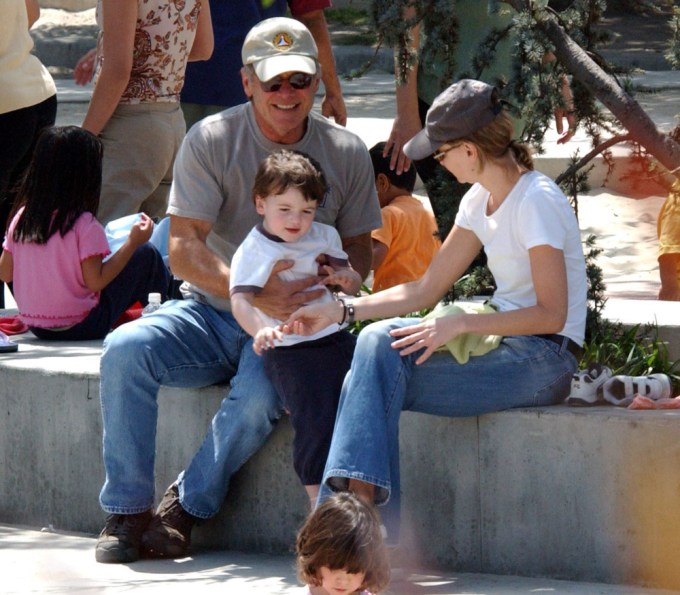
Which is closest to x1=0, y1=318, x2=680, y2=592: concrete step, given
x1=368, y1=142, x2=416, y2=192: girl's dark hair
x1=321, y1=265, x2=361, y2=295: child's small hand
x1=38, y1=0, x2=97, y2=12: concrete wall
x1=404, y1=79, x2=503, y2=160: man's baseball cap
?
x1=321, y1=265, x2=361, y2=295: child's small hand

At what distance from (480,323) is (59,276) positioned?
2049 millimetres

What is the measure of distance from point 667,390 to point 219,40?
3.08 meters

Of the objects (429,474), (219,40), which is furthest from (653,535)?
(219,40)

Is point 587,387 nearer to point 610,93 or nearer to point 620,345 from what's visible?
point 620,345

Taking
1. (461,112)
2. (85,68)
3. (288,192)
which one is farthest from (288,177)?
(85,68)

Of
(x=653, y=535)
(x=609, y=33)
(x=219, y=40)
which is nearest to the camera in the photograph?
(x=653, y=535)

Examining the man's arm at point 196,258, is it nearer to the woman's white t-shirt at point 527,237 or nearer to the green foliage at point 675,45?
the woman's white t-shirt at point 527,237

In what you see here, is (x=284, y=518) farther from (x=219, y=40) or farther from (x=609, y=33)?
(x=219, y=40)

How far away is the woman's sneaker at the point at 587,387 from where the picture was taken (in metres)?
4.52

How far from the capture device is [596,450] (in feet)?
14.4

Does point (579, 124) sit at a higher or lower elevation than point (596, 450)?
higher

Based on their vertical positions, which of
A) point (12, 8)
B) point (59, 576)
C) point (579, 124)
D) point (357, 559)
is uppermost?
point (12, 8)

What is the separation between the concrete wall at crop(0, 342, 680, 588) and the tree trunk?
112 centimetres

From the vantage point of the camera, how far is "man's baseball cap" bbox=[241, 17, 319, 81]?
4.91 meters
